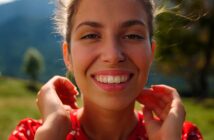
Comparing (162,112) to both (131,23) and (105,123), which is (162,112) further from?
(131,23)

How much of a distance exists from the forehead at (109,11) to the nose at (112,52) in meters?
0.15

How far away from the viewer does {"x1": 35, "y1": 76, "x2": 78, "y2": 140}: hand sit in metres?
2.92

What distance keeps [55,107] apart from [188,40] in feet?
139

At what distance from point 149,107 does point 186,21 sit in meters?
0.82

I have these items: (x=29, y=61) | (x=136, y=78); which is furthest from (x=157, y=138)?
(x=29, y=61)

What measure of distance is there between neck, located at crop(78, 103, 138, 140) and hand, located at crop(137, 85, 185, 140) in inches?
5.7

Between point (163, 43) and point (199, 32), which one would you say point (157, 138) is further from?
point (199, 32)

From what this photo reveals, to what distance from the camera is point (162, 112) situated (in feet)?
11.3

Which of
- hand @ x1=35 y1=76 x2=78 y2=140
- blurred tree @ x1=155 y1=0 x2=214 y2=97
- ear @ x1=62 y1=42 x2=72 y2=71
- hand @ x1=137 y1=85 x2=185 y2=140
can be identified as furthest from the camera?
blurred tree @ x1=155 y1=0 x2=214 y2=97

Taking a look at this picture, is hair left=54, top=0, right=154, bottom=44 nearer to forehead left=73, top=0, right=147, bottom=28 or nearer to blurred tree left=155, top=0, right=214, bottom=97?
forehead left=73, top=0, right=147, bottom=28

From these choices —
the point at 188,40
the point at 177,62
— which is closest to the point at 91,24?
the point at 188,40

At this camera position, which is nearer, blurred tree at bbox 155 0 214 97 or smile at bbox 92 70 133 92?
smile at bbox 92 70 133 92

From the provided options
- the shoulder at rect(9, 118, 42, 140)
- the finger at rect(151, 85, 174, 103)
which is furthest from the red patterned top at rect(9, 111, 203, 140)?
the finger at rect(151, 85, 174, 103)

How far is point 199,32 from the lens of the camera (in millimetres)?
45156
